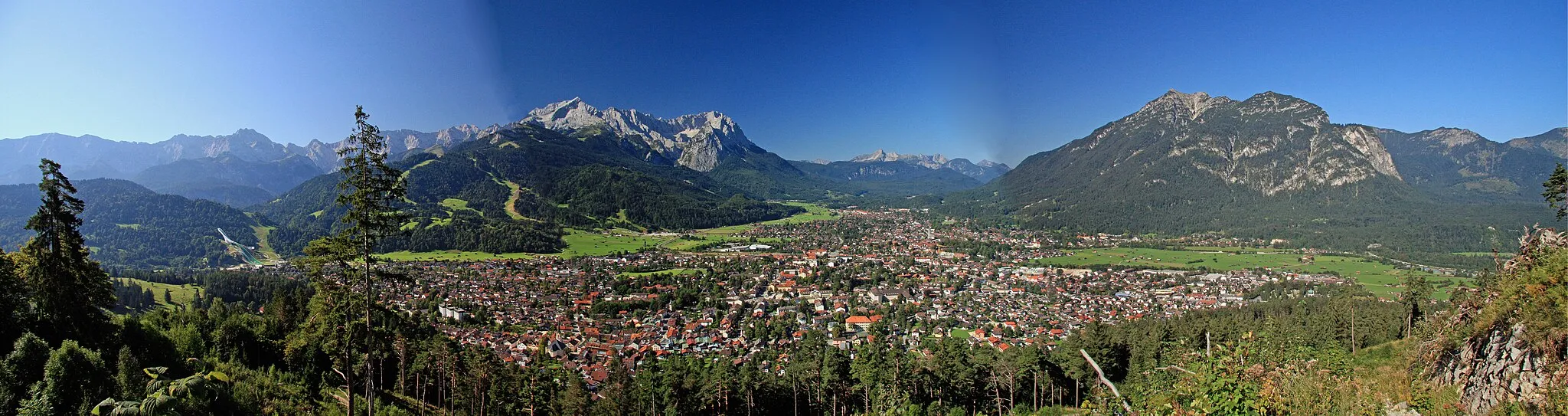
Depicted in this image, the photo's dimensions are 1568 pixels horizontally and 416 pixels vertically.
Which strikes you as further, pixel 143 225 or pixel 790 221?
pixel 790 221

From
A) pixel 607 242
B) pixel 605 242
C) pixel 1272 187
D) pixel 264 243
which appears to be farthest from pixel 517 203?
pixel 1272 187

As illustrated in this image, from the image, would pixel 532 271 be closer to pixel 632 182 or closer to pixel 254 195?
pixel 632 182

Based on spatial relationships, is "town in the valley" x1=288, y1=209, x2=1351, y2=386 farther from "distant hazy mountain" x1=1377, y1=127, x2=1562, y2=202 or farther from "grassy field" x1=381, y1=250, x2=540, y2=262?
"distant hazy mountain" x1=1377, y1=127, x2=1562, y2=202

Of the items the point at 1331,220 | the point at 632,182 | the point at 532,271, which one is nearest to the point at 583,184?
the point at 632,182

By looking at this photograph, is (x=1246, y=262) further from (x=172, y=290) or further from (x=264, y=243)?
(x=264, y=243)

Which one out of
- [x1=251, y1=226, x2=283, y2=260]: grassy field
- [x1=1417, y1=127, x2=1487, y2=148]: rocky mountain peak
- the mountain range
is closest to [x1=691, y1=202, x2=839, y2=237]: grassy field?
the mountain range

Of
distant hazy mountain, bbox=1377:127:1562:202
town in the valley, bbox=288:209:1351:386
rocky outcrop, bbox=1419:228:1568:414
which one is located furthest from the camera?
distant hazy mountain, bbox=1377:127:1562:202
